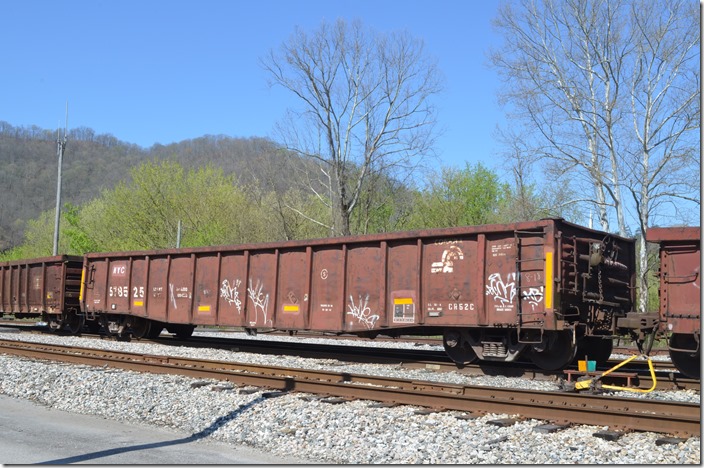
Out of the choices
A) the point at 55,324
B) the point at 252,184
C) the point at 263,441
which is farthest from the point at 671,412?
the point at 252,184

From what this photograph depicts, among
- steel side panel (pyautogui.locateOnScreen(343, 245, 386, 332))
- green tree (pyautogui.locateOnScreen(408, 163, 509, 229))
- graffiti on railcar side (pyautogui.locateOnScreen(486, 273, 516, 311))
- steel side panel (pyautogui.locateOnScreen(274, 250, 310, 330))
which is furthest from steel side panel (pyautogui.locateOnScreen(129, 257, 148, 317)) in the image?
green tree (pyautogui.locateOnScreen(408, 163, 509, 229))

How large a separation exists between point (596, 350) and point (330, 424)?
24.4 feet

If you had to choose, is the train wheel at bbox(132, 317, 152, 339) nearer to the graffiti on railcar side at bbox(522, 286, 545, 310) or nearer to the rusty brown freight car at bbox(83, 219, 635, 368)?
the rusty brown freight car at bbox(83, 219, 635, 368)

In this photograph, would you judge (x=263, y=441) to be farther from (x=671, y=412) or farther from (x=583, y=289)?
(x=583, y=289)

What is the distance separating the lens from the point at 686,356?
11102 mm

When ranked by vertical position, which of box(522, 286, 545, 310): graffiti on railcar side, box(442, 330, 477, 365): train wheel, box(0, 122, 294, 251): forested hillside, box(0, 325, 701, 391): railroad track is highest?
box(0, 122, 294, 251): forested hillside

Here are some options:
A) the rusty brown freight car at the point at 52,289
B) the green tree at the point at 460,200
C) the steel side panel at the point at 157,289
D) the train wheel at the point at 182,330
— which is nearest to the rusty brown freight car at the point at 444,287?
the steel side panel at the point at 157,289

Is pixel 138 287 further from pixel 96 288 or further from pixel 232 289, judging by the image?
pixel 232 289

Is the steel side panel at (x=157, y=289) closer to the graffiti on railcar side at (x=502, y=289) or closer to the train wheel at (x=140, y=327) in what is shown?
the train wheel at (x=140, y=327)

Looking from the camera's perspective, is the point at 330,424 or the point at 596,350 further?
the point at 596,350

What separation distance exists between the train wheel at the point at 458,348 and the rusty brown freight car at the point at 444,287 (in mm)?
23

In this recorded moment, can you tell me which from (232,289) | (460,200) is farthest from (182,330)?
(460,200)

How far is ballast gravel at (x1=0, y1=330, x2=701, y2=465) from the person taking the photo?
22.5ft

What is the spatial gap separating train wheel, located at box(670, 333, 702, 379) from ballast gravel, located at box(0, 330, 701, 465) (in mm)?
823
